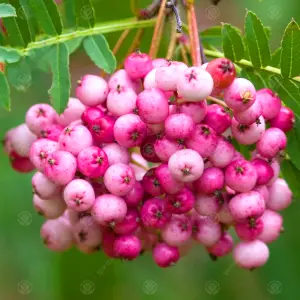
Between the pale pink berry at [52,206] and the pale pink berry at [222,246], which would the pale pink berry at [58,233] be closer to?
the pale pink berry at [52,206]

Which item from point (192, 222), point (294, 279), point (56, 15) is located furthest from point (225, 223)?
point (294, 279)

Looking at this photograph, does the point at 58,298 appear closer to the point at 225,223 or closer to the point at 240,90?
the point at 225,223

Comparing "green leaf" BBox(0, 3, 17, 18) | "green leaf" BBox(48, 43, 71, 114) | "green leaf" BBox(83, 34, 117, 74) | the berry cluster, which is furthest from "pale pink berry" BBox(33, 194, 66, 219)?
"green leaf" BBox(0, 3, 17, 18)

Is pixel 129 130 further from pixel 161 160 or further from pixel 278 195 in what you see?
pixel 278 195

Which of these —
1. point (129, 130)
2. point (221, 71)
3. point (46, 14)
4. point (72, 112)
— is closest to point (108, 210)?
point (129, 130)

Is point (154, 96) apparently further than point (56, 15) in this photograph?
No

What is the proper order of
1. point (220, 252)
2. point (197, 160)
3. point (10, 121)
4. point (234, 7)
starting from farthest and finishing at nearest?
1. point (234, 7)
2. point (10, 121)
3. point (220, 252)
4. point (197, 160)

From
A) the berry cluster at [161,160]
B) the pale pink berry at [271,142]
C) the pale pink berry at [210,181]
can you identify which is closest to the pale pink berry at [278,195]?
the berry cluster at [161,160]

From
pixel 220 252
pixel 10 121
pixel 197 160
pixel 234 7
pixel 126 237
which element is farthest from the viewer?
pixel 234 7
